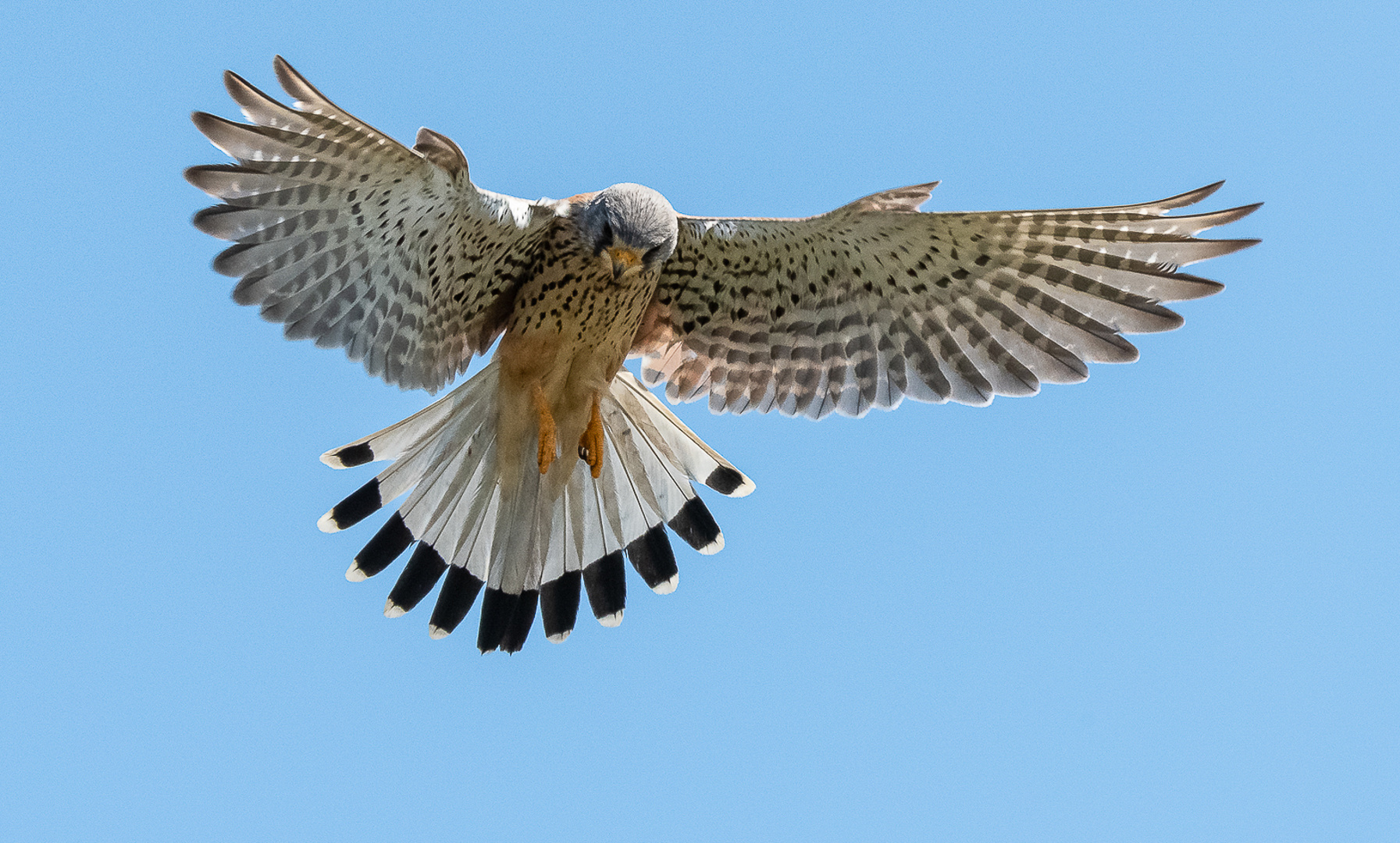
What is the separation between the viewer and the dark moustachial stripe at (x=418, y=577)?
20.5 ft

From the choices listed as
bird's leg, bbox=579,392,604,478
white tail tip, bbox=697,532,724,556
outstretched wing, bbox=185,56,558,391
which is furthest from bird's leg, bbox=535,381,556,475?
white tail tip, bbox=697,532,724,556

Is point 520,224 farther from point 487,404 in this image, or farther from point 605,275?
point 487,404

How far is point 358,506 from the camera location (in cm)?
618

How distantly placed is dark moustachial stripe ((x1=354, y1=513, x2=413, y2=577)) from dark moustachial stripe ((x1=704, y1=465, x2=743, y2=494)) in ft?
4.68

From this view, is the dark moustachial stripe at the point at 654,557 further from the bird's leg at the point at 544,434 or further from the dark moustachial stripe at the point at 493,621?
the bird's leg at the point at 544,434

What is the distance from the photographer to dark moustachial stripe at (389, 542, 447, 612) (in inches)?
246

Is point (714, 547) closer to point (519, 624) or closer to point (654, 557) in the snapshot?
point (654, 557)

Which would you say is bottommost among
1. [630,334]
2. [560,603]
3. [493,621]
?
[493,621]

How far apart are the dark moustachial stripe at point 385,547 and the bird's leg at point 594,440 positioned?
0.91 metres

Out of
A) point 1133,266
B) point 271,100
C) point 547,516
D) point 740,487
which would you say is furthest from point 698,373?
point 271,100

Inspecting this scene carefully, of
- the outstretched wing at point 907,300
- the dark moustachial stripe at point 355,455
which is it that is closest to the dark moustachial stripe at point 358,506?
the dark moustachial stripe at point 355,455

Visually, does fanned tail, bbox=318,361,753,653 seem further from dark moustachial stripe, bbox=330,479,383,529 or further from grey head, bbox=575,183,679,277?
grey head, bbox=575,183,679,277

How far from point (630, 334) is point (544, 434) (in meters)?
0.62

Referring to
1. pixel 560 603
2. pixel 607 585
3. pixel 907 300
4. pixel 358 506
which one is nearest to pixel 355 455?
pixel 358 506
